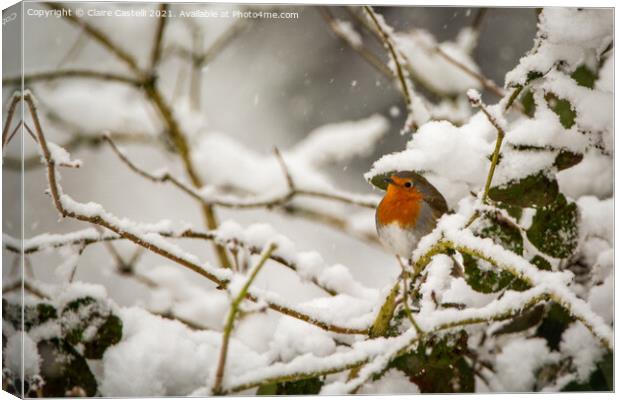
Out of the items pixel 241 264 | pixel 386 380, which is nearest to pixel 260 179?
pixel 241 264

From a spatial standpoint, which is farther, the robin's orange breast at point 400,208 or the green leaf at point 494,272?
the robin's orange breast at point 400,208

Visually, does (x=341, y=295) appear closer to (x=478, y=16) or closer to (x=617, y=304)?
(x=617, y=304)

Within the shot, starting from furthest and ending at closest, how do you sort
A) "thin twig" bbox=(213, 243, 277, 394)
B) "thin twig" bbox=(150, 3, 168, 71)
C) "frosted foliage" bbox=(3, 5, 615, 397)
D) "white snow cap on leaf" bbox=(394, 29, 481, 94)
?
"white snow cap on leaf" bbox=(394, 29, 481, 94), "thin twig" bbox=(150, 3, 168, 71), "frosted foliage" bbox=(3, 5, 615, 397), "thin twig" bbox=(213, 243, 277, 394)

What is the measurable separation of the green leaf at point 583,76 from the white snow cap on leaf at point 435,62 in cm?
31

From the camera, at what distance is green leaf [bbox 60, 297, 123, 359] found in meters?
1.13

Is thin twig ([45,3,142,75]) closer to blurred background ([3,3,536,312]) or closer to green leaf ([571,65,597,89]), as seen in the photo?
blurred background ([3,3,536,312])

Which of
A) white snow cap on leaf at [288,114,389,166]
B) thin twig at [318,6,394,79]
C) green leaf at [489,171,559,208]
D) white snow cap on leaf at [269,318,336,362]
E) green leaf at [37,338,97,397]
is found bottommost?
green leaf at [37,338,97,397]

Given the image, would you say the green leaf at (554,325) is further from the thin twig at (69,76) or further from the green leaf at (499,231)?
the thin twig at (69,76)

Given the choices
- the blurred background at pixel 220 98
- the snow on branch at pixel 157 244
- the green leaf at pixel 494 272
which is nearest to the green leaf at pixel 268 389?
the snow on branch at pixel 157 244

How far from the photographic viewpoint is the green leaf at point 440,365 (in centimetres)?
110

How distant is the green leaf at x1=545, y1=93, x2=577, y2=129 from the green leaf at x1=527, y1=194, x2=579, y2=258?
4.9 inches

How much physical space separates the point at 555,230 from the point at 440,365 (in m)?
0.27

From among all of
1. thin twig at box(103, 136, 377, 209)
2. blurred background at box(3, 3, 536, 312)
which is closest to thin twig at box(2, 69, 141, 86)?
blurred background at box(3, 3, 536, 312)

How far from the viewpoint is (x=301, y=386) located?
113 centimetres
